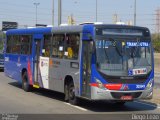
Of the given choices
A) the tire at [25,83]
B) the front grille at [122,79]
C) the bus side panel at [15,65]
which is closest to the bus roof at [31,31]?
the bus side panel at [15,65]

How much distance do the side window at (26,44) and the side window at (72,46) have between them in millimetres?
4191

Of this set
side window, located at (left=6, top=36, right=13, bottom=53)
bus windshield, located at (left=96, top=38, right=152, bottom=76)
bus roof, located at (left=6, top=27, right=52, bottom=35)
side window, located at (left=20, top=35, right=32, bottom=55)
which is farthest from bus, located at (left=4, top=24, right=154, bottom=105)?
side window, located at (left=6, top=36, right=13, bottom=53)

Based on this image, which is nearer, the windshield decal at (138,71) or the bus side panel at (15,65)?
the windshield decal at (138,71)

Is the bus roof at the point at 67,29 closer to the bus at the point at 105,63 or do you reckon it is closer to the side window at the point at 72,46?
the bus at the point at 105,63

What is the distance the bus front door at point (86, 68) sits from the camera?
1461 centimetres

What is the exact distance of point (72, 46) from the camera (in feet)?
52.4

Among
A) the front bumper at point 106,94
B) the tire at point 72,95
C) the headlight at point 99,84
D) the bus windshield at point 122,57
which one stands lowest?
the tire at point 72,95

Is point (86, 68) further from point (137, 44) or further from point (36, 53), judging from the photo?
point (36, 53)

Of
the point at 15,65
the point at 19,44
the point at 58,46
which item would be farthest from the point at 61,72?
the point at 15,65

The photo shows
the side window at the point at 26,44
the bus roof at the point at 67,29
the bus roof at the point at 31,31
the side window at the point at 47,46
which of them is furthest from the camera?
the side window at the point at 26,44

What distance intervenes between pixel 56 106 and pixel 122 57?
A: 272 cm

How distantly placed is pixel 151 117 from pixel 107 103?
3.96 meters

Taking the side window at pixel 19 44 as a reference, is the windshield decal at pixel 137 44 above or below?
above

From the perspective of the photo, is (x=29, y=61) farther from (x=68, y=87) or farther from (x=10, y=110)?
(x=10, y=110)
